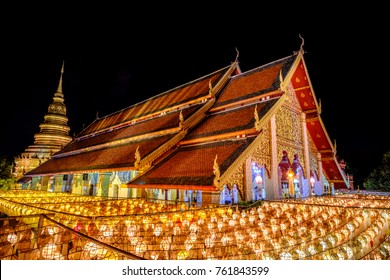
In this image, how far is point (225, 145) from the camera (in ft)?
33.6

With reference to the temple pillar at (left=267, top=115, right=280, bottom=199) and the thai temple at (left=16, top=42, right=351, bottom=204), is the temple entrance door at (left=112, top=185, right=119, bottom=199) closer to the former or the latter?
the thai temple at (left=16, top=42, right=351, bottom=204)

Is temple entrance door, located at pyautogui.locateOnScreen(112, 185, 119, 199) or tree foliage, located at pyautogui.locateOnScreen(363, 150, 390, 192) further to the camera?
tree foliage, located at pyautogui.locateOnScreen(363, 150, 390, 192)

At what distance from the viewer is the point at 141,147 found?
1317 cm

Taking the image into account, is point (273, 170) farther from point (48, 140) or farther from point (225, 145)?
point (48, 140)

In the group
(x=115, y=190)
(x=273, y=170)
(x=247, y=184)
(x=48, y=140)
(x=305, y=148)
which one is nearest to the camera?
(x=247, y=184)

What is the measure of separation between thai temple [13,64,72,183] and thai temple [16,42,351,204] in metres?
11.8

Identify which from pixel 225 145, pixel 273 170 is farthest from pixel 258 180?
pixel 225 145

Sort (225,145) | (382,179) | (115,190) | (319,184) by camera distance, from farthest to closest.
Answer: (382,179) < (115,190) < (319,184) < (225,145)

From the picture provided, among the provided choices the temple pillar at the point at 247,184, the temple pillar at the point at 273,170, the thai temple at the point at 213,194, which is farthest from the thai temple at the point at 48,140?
the temple pillar at the point at 247,184

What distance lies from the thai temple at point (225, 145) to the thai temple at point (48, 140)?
38.8 ft

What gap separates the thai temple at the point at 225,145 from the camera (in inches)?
367

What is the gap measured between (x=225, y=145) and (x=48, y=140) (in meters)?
30.5

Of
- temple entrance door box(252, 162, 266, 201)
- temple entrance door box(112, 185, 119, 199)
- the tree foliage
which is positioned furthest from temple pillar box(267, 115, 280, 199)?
the tree foliage

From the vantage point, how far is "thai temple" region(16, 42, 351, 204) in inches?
367
